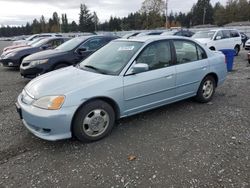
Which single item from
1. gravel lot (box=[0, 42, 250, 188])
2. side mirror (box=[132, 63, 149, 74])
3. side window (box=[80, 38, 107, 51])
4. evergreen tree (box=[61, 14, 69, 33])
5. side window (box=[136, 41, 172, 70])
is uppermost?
evergreen tree (box=[61, 14, 69, 33])

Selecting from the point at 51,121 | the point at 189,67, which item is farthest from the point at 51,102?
the point at 189,67

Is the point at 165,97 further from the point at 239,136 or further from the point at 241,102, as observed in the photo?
the point at 241,102

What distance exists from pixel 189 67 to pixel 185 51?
0.35 m

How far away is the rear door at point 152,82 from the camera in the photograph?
→ 3699 millimetres

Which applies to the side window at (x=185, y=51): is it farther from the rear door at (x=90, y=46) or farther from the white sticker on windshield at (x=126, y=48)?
the rear door at (x=90, y=46)

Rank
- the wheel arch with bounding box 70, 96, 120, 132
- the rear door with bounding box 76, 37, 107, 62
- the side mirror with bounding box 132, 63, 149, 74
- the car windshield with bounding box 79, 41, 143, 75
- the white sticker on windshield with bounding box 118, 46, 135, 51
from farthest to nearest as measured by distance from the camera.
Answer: the rear door with bounding box 76, 37, 107, 62
the white sticker on windshield with bounding box 118, 46, 135, 51
the car windshield with bounding box 79, 41, 143, 75
the side mirror with bounding box 132, 63, 149, 74
the wheel arch with bounding box 70, 96, 120, 132

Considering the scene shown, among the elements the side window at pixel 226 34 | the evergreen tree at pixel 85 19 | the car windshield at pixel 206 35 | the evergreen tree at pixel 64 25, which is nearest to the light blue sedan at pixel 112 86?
the car windshield at pixel 206 35

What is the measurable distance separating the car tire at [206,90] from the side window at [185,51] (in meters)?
0.60

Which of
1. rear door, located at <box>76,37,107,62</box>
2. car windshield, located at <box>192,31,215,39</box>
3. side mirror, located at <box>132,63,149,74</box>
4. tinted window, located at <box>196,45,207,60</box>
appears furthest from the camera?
car windshield, located at <box>192,31,215,39</box>

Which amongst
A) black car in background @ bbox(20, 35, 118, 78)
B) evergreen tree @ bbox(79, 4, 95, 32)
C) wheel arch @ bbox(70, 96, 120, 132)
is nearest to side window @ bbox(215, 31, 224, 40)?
black car in background @ bbox(20, 35, 118, 78)

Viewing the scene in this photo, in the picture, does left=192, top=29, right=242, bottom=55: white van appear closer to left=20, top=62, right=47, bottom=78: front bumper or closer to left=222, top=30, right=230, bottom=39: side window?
left=222, top=30, right=230, bottom=39: side window

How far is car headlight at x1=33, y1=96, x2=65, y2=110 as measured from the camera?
10.1 ft

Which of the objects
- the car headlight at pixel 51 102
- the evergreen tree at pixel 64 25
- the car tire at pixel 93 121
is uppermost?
the evergreen tree at pixel 64 25

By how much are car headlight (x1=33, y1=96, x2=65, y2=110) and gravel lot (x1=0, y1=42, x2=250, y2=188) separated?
0.69 m
